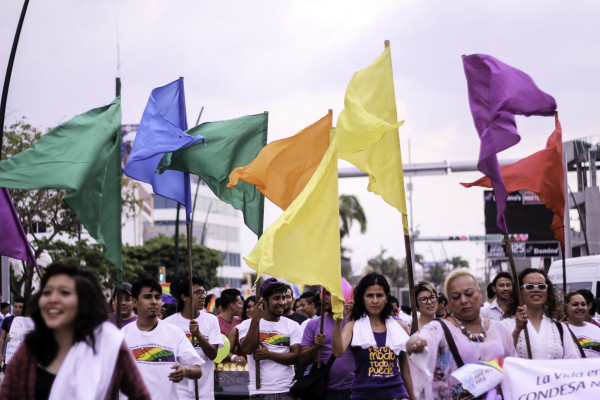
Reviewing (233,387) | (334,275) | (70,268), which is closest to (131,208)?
(233,387)

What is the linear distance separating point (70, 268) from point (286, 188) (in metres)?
4.64

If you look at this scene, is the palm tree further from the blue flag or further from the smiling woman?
the smiling woman

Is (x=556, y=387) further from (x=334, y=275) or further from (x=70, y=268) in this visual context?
(x=70, y=268)

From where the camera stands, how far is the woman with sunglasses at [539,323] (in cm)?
720

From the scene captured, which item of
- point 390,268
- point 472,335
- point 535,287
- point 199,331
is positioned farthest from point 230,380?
point 390,268

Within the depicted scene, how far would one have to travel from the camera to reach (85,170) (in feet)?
24.4

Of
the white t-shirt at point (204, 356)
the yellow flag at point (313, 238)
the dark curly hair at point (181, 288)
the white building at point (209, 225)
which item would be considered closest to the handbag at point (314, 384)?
the white t-shirt at point (204, 356)

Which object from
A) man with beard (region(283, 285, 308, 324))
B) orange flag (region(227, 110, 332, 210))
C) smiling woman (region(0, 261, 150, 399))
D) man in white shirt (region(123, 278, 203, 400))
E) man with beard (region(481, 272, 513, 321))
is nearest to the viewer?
smiling woman (region(0, 261, 150, 399))

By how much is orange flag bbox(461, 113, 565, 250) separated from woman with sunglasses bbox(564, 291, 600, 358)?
68cm

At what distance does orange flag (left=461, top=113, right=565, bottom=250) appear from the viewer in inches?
346

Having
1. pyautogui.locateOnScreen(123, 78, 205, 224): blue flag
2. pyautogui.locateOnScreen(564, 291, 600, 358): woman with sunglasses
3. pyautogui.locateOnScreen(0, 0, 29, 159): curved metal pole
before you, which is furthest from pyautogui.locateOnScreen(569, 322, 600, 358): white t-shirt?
pyautogui.locateOnScreen(0, 0, 29, 159): curved metal pole

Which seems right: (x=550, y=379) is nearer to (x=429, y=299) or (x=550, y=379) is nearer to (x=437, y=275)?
(x=429, y=299)

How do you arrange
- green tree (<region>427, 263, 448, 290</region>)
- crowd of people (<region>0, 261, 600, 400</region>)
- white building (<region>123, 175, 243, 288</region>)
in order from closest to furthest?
crowd of people (<region>0, 261, 600, 400</region>) → white building (<region>123, 175, 243, 288</region>) → green tree (<region>427, 263, 448, 290</region>)

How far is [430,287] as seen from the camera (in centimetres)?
1049
